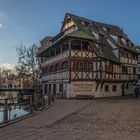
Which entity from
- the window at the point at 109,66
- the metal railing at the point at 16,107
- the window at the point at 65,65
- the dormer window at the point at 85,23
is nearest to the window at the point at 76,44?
the window at the point at 65,65

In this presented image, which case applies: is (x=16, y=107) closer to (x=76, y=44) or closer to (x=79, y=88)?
(x=79, y=88)

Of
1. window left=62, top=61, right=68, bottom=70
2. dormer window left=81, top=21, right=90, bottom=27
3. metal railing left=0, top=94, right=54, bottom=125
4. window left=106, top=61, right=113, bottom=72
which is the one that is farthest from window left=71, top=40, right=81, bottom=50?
metal railing left=0, top=94, right=54, bottom=125

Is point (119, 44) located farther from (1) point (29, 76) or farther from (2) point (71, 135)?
(2) point (71, 135)

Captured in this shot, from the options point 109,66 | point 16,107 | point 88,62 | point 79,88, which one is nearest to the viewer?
point 16,107

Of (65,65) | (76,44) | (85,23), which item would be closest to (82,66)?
(65,65)

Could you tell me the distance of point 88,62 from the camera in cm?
3972

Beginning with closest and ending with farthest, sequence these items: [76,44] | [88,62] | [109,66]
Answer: [88,62] → [76,44] → [109,66]

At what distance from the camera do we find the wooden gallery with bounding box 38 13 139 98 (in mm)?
38781

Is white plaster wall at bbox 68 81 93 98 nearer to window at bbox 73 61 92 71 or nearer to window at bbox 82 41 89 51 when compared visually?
window at bbox 73 61 92 71

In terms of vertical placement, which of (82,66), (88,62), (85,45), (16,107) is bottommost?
(16,107)

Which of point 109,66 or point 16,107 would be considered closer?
point 16,107

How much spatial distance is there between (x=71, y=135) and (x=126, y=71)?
3790 cm

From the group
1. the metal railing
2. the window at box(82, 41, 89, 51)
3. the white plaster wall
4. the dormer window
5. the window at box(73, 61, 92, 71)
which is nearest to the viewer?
the metal railing

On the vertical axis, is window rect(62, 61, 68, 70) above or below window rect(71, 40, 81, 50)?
below
